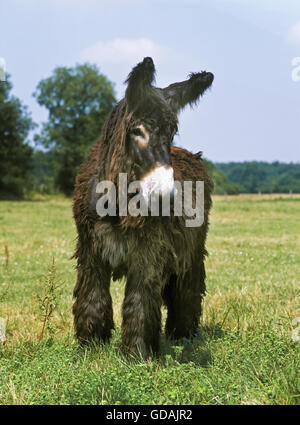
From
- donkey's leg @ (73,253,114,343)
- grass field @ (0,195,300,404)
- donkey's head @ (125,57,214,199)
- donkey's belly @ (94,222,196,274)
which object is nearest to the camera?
grass field @ (0,195,300,404)

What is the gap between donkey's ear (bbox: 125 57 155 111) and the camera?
345 cm

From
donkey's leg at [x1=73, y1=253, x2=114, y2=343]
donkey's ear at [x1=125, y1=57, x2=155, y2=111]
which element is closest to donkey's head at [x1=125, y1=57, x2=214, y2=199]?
donkey's ear at [x1=125, y1=57, x2=155, y2=111]

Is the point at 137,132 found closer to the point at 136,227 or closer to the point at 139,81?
the point at 139,81

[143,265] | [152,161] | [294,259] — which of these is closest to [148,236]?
[143,265]

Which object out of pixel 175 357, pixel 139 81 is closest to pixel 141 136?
pixel 139 81

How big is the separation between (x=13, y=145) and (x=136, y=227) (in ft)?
140

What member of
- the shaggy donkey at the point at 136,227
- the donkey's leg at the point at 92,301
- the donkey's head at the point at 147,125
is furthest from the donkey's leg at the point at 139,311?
the donkey's head at the point at 147,125

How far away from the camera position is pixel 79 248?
435cm

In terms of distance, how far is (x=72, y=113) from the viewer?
45.0m

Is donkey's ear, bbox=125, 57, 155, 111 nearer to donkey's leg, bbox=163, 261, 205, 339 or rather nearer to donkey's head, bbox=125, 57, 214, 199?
donkey's head, bbox=125, 57, 214, 199

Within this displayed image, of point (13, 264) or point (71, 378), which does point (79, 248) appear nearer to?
point (71, 378)

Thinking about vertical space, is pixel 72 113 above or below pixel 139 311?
above

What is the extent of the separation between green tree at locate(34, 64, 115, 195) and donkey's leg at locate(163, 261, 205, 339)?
38.9 m

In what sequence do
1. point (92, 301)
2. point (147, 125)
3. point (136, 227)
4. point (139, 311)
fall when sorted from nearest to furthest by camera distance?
1. point (147, 125)
2. point (136, 227)
3. point (139, 311)
4. point (92, 301)
